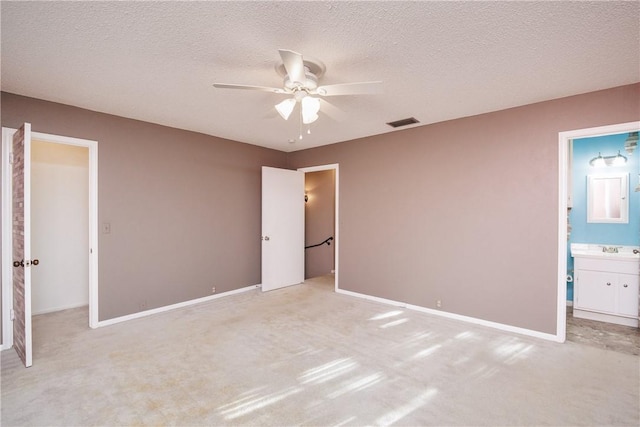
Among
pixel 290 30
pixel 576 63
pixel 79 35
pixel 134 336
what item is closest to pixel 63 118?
pixel 79 35

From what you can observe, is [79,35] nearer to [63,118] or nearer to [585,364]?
[63,118]

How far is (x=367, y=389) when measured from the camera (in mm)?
2256

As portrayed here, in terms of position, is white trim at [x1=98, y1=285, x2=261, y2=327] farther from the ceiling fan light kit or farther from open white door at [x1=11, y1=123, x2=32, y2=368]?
the ceiling fan light kit

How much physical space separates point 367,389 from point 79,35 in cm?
322

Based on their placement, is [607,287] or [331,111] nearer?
[331,111]

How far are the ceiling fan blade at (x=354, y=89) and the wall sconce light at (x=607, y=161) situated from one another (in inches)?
155

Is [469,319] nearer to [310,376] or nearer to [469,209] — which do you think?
[469,209]

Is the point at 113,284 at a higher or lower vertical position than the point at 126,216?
lower

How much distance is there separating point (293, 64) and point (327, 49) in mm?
406

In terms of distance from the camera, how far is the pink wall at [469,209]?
3090 millimetres

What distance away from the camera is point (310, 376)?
2.43 metres

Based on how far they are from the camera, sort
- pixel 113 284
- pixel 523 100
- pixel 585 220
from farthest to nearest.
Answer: pixel 585 220, pixel 113 284, pixel 523 100

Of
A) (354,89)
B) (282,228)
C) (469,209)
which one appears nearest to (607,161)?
(469,209)

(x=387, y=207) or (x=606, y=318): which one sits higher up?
(x=387, y=207)
